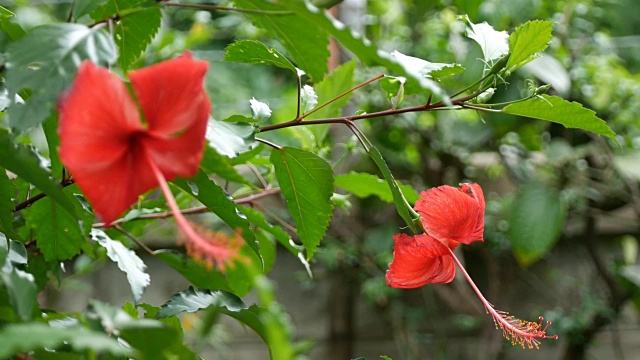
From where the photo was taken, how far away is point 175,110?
337 mm

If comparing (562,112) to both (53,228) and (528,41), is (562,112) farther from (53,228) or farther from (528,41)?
(53,228)

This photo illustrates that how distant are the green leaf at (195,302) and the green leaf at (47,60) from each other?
0.16 meters

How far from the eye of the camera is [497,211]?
1.91m

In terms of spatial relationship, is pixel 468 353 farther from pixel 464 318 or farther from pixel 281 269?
pixel 281 269

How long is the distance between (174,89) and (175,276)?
187cm

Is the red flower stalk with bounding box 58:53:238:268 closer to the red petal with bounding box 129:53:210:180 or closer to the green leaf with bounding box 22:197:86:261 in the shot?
the red petal with bounding box 129:53:210:180

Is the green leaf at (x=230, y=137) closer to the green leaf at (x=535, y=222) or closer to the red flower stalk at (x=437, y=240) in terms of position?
the red flower stalk at (x=437, y=240)

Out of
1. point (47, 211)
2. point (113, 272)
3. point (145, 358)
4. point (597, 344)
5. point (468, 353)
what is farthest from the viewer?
point (113, 272)

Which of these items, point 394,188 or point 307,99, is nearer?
point 394,188

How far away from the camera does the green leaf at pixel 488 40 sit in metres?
→ 0.56

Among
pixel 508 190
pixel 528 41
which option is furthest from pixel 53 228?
pixel 508 190

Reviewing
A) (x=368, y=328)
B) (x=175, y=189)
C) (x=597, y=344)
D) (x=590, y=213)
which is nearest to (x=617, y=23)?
(x=590, y=213)

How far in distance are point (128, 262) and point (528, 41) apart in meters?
0.33

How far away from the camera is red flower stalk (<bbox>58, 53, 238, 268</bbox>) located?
0.32 meters
